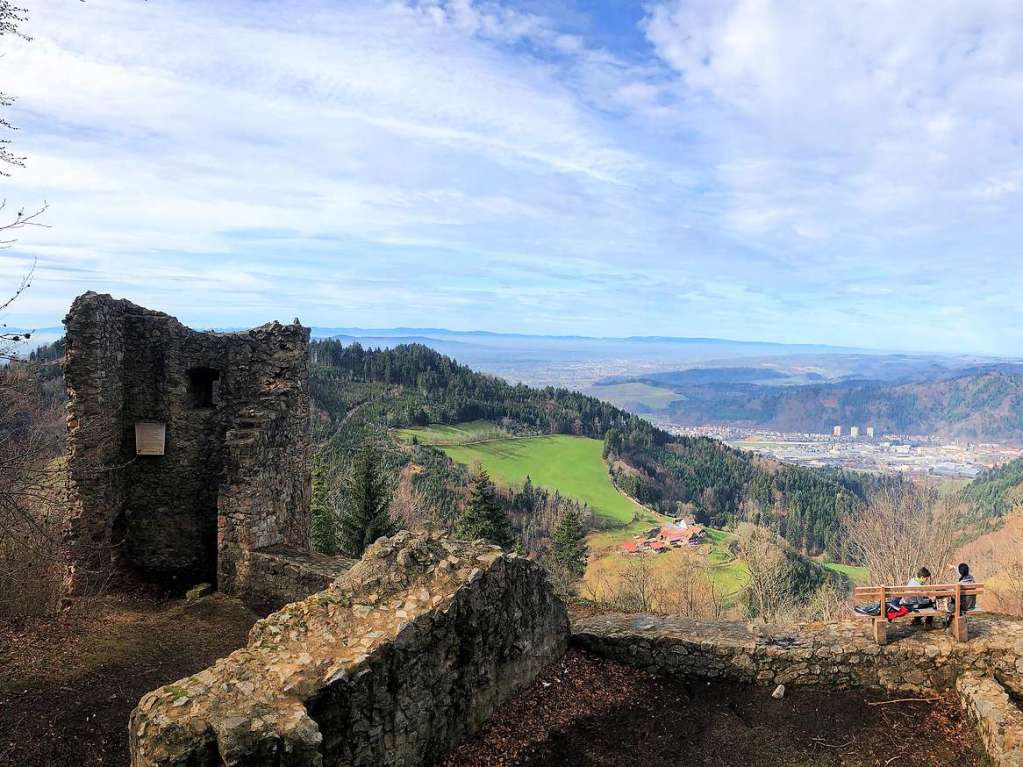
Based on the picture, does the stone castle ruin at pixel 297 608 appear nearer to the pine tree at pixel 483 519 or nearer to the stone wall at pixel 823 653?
the stone wall at pixel 823 653

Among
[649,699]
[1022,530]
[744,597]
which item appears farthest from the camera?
[744,597]

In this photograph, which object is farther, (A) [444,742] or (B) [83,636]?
(B) [83,636]

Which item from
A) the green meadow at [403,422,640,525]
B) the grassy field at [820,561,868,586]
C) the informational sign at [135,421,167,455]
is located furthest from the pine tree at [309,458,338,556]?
the grassy field at [820,561,868,586]

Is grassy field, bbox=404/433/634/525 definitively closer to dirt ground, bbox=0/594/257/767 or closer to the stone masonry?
the stone masonry

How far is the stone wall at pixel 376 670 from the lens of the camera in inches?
225

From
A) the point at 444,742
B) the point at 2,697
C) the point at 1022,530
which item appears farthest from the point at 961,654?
the point at 1022,530

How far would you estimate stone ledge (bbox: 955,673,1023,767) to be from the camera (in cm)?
797

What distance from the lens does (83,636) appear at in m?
10.0

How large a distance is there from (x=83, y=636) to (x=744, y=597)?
4133cm

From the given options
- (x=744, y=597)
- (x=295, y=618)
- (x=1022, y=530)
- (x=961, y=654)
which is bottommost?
(x=744, y=597)

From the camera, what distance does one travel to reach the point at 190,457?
44.1 feet

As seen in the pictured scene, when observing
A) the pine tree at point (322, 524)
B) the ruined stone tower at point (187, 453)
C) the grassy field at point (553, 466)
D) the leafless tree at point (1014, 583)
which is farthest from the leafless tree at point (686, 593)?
the grassy field at point (553, 466)

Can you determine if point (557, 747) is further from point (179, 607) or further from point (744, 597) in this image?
point (744, 597)

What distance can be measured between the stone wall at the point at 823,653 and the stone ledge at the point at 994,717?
16.5 inches
